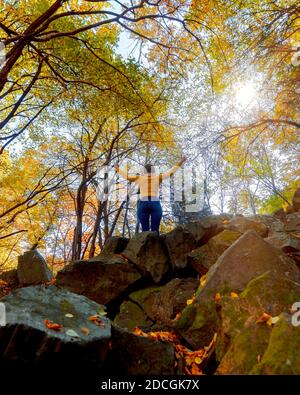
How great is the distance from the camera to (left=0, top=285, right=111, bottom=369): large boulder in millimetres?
3223

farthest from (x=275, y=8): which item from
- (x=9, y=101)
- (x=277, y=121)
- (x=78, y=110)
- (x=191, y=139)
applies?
(x=9, y=101)

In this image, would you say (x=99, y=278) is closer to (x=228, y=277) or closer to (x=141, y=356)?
(x=228, y=277)

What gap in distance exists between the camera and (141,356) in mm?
3961

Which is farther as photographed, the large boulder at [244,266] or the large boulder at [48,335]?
the large boulder at [244,266]

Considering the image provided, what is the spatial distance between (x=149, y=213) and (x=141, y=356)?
201 inches

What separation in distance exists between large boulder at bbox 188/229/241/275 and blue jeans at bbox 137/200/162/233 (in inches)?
62.1

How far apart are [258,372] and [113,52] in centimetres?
932

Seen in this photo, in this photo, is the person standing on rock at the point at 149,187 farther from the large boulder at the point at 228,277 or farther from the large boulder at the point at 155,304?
the large boulder at the point at 228,277

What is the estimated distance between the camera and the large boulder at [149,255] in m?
8.23

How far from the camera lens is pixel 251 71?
991 centimetres

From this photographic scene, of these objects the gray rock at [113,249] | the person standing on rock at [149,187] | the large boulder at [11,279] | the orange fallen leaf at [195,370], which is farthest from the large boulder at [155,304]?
the large boulder at [11,279]

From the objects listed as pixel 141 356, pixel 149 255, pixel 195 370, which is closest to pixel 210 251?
pixel 149 255

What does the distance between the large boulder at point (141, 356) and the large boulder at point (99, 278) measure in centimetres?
393

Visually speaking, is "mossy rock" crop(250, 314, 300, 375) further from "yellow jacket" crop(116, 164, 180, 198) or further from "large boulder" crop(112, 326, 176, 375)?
"yellow jacket" crop(116, 164, 180, 198)
